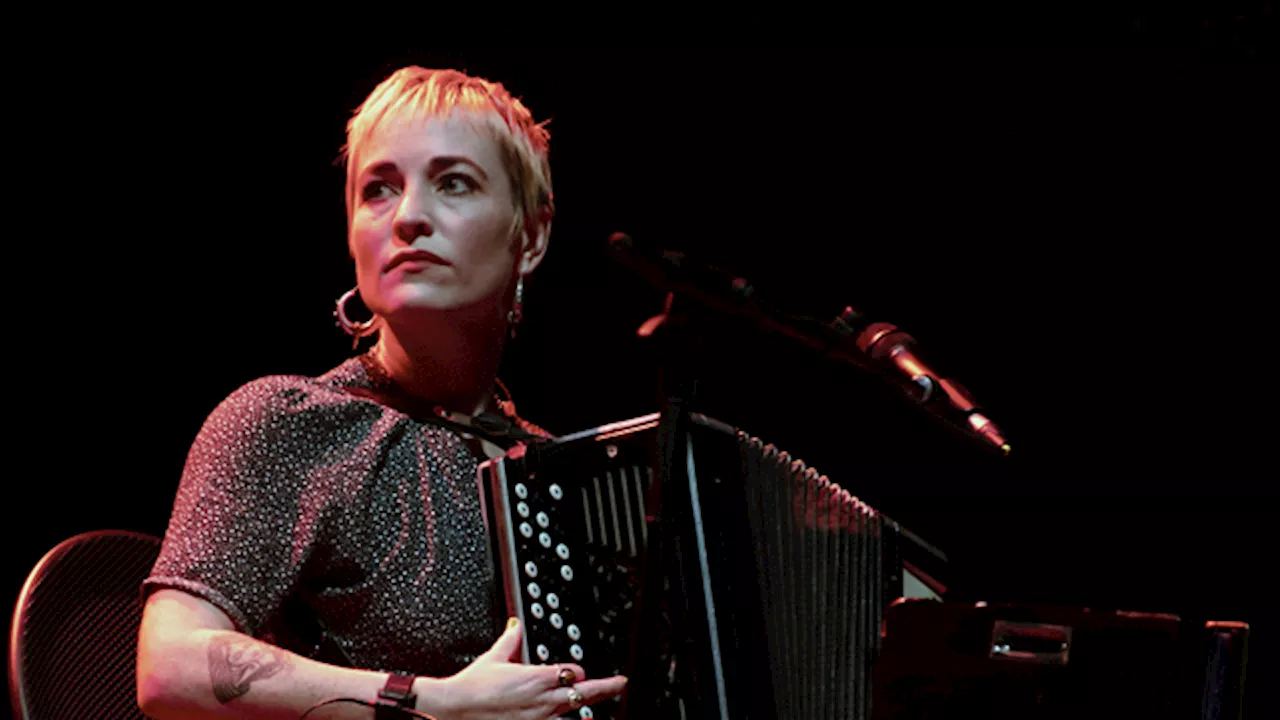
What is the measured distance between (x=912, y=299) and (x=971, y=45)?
0.66 meters

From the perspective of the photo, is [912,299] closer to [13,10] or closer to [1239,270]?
[1239,270]

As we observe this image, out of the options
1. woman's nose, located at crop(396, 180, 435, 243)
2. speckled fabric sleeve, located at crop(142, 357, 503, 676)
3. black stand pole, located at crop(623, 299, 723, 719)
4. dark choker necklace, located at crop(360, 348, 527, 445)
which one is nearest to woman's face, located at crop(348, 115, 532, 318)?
woman's nose, located at crop(396, 180, 435, 243)

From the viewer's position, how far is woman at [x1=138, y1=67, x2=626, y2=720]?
5.26ft

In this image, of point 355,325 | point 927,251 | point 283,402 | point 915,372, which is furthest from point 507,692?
point 927,251

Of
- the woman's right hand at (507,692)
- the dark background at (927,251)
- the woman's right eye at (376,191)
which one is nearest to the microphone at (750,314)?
the woman's right hand at (507,692)

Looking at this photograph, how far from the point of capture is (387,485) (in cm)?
183

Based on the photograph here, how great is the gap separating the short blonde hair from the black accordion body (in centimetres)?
54

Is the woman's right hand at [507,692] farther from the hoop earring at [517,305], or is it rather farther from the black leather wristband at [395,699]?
the hoop earring at [517,305]

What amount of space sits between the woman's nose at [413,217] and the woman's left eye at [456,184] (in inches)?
1.8

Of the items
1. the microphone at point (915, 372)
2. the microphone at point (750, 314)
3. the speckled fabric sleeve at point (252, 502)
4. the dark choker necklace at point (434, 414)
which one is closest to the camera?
the microphone at point (915, 372)

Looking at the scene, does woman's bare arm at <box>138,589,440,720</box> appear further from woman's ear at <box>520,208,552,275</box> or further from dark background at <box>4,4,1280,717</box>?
dark background at <box>4,4,1280,717</box>

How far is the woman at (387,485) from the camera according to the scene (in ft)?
5.26

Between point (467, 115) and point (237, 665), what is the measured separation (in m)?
0.91

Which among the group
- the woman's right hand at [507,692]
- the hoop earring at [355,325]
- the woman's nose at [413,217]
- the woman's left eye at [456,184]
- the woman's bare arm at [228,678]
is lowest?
the woman's bare arm at [228,678]
